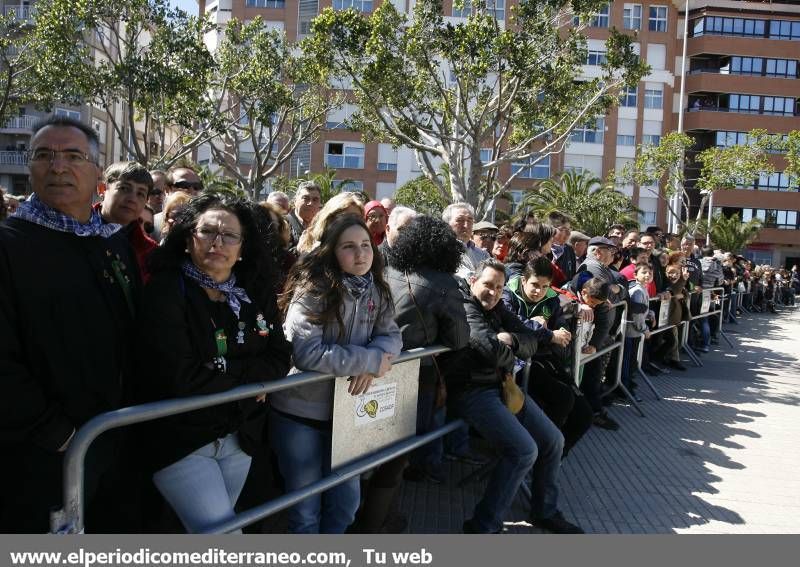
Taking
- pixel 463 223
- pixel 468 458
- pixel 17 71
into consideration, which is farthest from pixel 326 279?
pixel 17 71

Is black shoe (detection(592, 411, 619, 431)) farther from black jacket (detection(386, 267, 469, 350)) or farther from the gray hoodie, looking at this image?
the gray hoodie

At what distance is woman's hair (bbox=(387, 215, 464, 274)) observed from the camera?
4.09 metres

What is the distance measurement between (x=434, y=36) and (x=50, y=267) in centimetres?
1403

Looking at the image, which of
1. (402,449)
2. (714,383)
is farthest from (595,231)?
(402,449)

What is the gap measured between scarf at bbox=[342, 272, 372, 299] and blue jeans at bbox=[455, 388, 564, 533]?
1.14m

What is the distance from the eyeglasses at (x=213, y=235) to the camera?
2.93m

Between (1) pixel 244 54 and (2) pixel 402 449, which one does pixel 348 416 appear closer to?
(2) pixel 402 449

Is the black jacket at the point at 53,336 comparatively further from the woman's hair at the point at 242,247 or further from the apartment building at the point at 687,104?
the apartment building at the point at 687,104

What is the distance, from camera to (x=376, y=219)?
6.03 metres

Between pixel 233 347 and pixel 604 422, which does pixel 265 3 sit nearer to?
pixel 604 422

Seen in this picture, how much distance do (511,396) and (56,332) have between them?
2.71 m

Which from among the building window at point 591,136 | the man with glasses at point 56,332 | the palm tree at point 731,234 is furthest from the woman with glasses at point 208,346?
the building window at point 591,136

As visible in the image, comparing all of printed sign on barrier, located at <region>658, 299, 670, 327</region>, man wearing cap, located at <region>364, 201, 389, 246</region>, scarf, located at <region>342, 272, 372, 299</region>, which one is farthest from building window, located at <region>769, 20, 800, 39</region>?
scarf, located at <region>342, 272, 372, 299</region>
